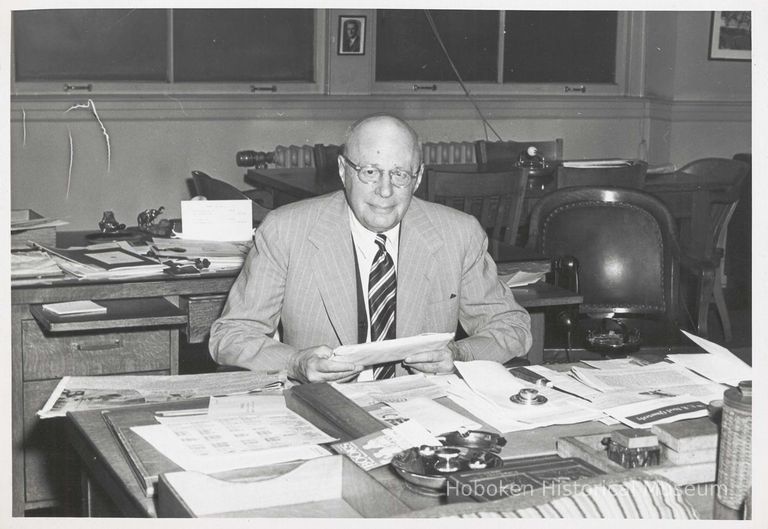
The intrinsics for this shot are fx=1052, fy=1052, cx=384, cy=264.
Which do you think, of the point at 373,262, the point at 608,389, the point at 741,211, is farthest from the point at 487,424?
the point at 741,211

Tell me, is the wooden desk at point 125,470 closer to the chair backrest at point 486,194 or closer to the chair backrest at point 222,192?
the chair backrest at point 222,192

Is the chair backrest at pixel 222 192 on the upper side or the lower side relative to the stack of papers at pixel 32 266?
upper

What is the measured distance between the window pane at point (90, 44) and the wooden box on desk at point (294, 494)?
189 inches

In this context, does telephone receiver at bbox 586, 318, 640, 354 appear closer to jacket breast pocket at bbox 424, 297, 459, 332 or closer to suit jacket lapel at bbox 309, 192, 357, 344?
jacket breast pocket at bbox 424, 297, 459, 332

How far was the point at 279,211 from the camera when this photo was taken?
112 inches

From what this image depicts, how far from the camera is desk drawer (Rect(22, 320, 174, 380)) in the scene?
3.20 metres

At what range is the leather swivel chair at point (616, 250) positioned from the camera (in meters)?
3.98

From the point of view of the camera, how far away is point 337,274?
9.17ft

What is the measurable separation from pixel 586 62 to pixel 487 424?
18.8 ft

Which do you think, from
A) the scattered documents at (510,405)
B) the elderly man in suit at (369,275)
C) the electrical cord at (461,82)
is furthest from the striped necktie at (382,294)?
the electrical cord at (461,82)

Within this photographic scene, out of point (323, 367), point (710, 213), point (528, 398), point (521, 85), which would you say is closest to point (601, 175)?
point (710, 213)

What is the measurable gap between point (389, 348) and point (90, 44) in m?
4.40
